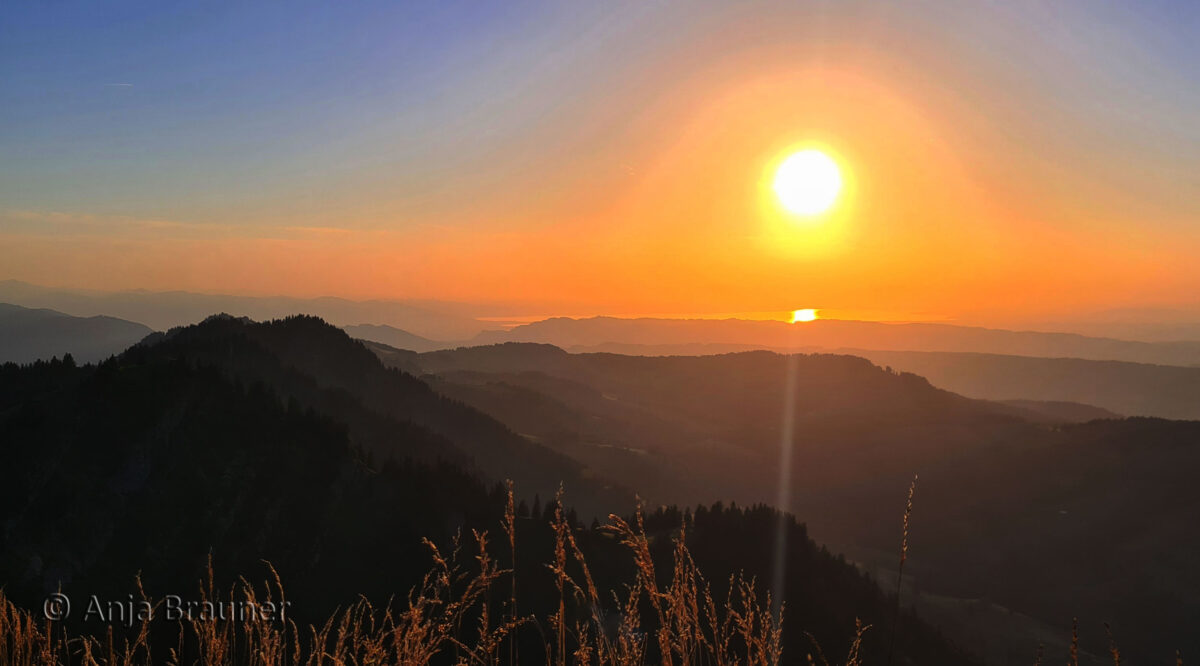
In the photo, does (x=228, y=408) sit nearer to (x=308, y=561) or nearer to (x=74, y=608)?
(x=308, y=561)

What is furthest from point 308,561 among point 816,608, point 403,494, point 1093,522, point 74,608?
point 1093,522

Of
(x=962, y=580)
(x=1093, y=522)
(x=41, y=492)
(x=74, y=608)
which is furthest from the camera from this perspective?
(x=1093, y=522)

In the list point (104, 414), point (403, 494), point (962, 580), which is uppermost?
point (104, 414)

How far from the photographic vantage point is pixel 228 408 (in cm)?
8006

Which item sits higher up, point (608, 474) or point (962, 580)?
point (608, 474)

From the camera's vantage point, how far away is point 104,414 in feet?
252

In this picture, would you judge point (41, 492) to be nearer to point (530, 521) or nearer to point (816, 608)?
point (530, 521)

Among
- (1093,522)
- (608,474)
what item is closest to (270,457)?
(608,474)

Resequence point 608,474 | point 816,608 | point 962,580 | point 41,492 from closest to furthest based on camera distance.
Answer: point 41,492 < point 816,608 < point 962,580 < point 608,474

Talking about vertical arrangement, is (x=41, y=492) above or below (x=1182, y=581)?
above

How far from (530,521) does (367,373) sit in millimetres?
92016

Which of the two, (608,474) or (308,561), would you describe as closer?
(308,561)

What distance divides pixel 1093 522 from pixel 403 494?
17002 centimetres

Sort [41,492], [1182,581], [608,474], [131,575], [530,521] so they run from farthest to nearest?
[608,474] < [1182,581] < [530,521] < [41,492] < [131,575]
